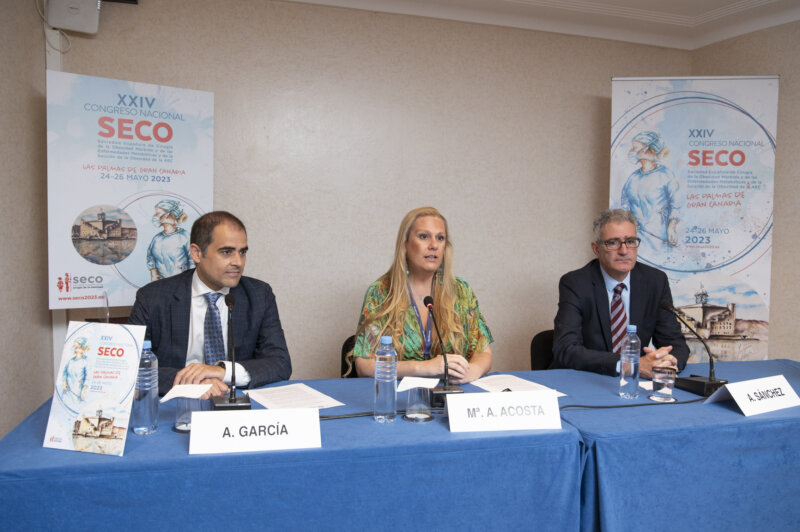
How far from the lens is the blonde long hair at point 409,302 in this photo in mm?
2441

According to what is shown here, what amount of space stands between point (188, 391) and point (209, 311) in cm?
68

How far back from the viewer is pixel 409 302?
251cm

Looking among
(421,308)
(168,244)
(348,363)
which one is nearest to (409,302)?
(421,308)

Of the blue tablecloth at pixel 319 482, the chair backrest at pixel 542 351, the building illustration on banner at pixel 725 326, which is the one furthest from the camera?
the building illustration on banner at pixel 725 326

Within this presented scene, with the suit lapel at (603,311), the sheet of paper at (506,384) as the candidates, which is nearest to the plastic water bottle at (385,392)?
the sheet of paper at (506,384)

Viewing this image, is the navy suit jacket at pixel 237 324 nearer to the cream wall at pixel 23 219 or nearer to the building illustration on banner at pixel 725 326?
the cream wall at pixel 23 219

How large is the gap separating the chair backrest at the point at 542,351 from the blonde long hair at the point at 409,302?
0.58m

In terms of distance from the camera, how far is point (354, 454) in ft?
4.60

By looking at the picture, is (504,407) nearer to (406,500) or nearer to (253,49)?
(406,500)

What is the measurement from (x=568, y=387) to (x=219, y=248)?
4.77 ft

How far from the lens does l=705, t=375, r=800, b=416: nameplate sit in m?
1.74

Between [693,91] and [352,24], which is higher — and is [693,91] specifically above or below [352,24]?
below

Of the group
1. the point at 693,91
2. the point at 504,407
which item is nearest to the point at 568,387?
the point at 504,407

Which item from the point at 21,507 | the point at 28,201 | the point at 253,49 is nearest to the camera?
the point at 21,507
